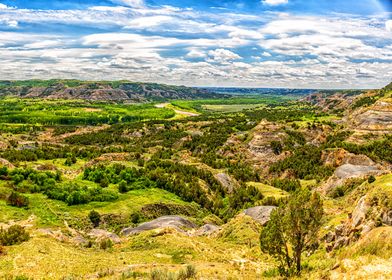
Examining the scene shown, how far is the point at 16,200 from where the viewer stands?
50969 millimetres

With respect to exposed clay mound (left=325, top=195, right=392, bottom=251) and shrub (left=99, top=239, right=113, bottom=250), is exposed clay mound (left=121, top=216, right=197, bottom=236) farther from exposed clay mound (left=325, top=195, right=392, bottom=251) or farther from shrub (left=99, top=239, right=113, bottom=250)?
exposed clay mound (left=325, top=195, right=392, bottom=251)

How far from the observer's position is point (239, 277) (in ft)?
92.4

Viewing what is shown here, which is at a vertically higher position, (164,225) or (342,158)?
(342,158)

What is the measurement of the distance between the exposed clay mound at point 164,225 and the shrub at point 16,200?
14103 mm

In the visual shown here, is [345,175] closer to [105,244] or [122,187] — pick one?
[122,187]

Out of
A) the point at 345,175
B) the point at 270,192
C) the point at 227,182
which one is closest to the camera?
the point at 345,175

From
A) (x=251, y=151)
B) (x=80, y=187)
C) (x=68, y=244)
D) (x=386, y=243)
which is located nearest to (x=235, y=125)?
(x=251, y=151)

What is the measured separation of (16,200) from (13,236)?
661 inches

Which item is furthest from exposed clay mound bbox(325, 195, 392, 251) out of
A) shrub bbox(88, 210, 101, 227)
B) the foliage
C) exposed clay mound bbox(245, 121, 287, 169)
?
exposed clay mound bbox(245, 121, 287, 169)

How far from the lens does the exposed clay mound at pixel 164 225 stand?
1917 inches

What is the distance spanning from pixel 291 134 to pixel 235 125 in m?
52.4

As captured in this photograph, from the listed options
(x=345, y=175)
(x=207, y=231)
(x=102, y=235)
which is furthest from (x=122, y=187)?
(x=345, y=175)

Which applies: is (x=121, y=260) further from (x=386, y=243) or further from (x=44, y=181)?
(x=44, y=181)

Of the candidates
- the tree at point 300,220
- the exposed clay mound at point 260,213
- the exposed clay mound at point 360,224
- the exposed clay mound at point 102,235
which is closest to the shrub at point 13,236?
the exposed clay mound at point 102,235
